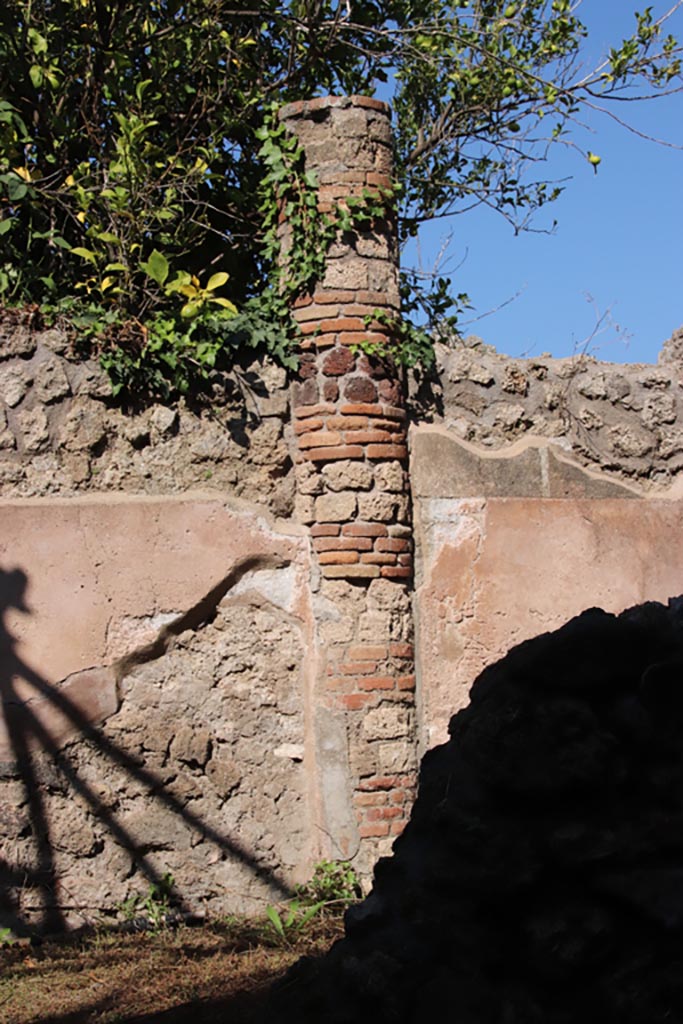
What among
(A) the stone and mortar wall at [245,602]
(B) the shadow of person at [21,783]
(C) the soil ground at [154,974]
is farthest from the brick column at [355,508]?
(B) the shadow of person at [21,783]

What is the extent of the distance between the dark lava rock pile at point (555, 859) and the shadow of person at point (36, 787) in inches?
102

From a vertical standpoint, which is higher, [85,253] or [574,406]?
[85,253]

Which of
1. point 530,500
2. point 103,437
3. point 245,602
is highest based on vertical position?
point 103,437

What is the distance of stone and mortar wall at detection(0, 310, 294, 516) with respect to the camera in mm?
5113

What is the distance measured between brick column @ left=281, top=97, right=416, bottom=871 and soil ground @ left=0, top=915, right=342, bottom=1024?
22.1 inches

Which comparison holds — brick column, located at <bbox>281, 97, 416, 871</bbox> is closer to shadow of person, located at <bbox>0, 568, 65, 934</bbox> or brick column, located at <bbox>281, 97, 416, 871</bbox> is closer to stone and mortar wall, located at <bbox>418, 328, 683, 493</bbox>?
stone and mortar wall, located at <bbox>418, 328, 683, 493</bbox>

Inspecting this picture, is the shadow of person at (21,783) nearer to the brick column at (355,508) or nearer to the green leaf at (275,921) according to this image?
the green leaf at (275,921)

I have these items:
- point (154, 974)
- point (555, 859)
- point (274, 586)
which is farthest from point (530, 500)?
point (555, 859)

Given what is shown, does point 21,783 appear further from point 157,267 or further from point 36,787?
point 157,267

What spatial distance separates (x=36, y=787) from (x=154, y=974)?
A: 1.12 meters

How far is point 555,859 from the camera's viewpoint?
2.29 m

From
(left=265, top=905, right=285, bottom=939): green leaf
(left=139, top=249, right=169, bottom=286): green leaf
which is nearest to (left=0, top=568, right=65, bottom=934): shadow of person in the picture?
(left=265, top=905, right=285, bottom=939): green leaf

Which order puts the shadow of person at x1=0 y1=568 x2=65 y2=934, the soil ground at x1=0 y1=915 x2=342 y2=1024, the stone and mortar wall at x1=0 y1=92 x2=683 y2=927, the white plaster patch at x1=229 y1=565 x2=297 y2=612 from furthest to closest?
the white plaster patch at x1=229 y1=565 x2=297 y2=612 < the stone and mortar wall at x1=0 y1=92 x2=683 y2=927 < the shadow of person at x1=0 y1=568 x2=65 y2=934 < the soil ground at x1=0 y1=915 x2=342 y2=1024

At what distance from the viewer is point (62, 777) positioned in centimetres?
488
